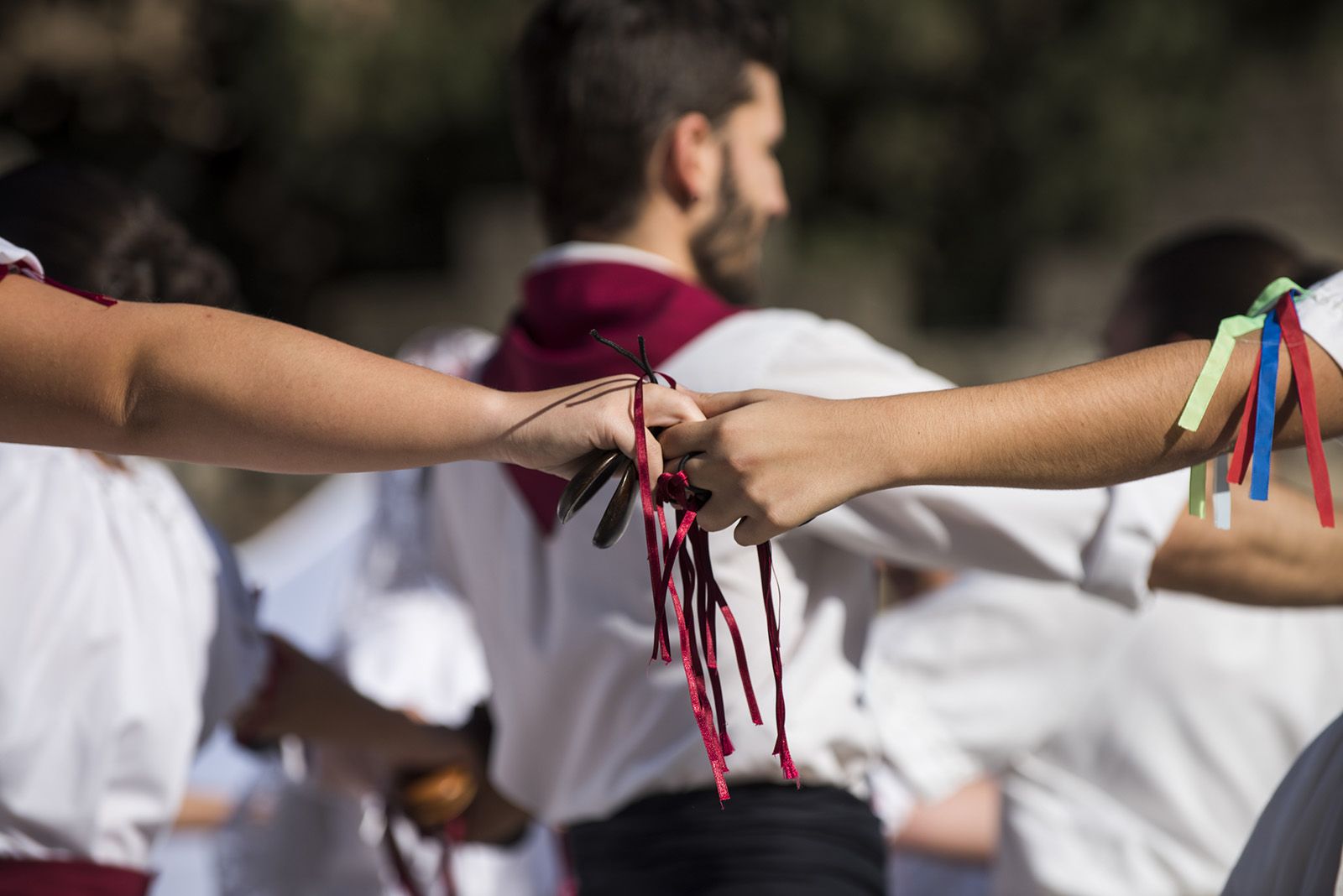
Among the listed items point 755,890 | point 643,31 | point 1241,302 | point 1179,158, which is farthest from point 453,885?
point 1179,158

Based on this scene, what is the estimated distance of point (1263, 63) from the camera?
1263 cm

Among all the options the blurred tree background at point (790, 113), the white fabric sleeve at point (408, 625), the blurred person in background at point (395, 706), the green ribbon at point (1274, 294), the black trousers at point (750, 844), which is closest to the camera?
the green ribbon at point (1274, 294)

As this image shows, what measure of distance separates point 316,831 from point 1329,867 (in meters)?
2.16

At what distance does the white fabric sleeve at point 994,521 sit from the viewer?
164cm

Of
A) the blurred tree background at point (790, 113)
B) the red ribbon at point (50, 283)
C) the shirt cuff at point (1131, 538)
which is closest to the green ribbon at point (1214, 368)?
the shirt cuff at point (1131, 538)

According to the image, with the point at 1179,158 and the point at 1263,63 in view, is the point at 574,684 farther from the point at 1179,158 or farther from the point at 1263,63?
the point at 1263,63

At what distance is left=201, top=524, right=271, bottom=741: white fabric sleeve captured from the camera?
2.03 meters

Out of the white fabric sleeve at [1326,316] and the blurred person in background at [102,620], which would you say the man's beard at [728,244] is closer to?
the blurred person in background at [102,620]

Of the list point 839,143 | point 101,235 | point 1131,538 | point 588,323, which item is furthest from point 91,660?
point 839,143

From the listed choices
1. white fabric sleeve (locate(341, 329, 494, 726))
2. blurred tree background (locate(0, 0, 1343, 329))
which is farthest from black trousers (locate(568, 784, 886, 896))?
blurred tree background (locate(0, 0, 1343, 329))

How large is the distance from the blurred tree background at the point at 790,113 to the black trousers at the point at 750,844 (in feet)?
29.0

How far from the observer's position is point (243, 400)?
1311 millimetres

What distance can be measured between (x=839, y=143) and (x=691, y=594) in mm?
10837

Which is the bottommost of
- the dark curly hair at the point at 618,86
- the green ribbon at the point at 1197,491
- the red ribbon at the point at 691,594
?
the red ribbon at the point at 691,594
